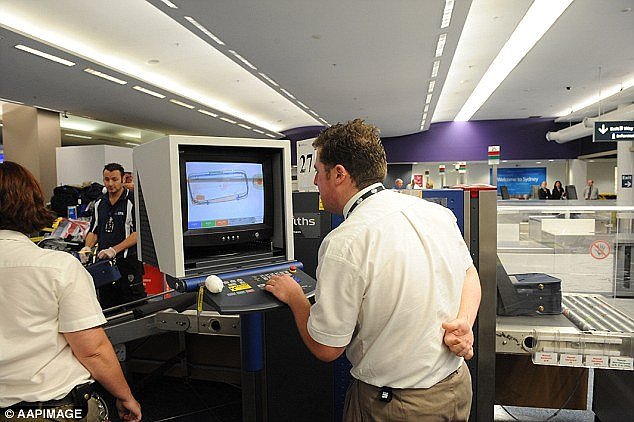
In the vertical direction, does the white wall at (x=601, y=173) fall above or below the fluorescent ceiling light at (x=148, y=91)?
below

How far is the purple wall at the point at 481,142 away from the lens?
1702cm

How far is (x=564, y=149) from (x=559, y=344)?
56.6 feet

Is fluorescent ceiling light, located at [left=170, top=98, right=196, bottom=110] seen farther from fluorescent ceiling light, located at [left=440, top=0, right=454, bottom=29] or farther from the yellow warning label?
the yellow warning label

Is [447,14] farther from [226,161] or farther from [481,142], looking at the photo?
[481,142]

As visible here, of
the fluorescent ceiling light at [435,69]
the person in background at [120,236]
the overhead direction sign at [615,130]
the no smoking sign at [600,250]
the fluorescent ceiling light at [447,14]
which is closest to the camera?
the no smoking sign at [600,250]

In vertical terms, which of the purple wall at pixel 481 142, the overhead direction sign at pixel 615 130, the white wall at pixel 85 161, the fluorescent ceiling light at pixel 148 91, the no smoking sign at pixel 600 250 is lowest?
the no smoking sign at pixel 600 250

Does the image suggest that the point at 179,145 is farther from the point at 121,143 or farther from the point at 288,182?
the point at 121,143

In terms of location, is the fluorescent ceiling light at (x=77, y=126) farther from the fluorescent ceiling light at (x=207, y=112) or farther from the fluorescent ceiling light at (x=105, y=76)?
the fluorescent ceiling light at (x=105, y=76)

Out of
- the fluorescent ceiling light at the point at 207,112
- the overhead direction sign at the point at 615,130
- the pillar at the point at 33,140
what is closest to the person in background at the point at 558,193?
the overhead direction sign at the point at 615,130

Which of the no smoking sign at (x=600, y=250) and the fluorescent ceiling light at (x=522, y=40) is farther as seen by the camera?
the fluorescent ceiling light at (x=522, y=40)

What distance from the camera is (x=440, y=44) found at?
709 centimetres

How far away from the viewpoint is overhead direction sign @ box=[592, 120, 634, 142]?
27.9 feet

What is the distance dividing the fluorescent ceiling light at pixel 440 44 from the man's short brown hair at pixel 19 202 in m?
6.21

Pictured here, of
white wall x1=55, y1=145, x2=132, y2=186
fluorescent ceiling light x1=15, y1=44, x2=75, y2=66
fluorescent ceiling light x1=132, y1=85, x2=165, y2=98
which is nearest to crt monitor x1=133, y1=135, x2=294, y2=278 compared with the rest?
fluorescent ceiling light x1=15, y1=44, x2=75, y2=66
